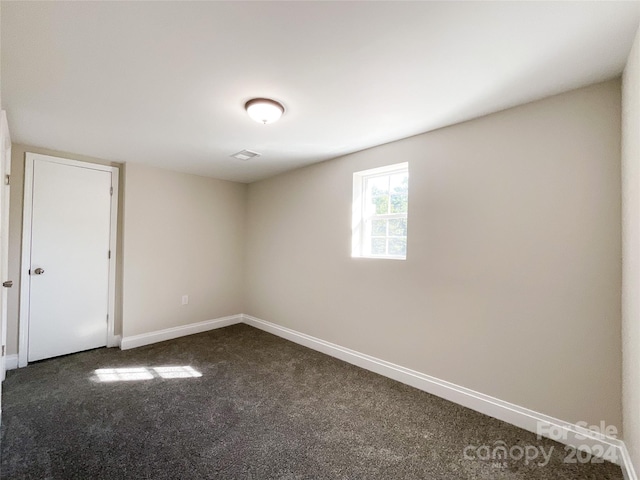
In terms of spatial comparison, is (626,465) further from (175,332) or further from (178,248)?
(178,248)

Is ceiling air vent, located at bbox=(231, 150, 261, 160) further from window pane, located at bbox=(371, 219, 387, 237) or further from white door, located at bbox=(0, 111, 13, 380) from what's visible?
white door, located at bbox=(0, 111, 13, 380)

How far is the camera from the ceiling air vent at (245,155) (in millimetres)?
3064

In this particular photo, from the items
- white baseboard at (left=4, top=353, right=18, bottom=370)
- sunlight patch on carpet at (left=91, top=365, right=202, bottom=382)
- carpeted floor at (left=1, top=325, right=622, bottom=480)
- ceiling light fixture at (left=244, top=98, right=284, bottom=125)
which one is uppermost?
ceiling light fixture at (left=244, top=98, right=284, bottom=125)

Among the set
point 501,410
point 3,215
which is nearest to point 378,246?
point 501,410

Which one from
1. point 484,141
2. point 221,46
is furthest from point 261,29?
point 484,141

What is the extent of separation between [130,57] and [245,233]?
129 inches

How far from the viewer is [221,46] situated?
1433 mm

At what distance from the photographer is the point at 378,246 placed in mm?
2992

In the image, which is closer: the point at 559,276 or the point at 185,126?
the point at 559,276

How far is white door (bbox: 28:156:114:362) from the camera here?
2.94m

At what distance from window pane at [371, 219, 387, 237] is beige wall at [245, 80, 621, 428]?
0.96 feet

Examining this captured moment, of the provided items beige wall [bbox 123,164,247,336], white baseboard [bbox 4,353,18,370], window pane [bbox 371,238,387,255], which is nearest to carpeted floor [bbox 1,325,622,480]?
white baseboard [bbox 4,353,18,370]

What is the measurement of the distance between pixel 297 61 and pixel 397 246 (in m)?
1.91

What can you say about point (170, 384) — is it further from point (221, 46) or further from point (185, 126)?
point (221, 46)
